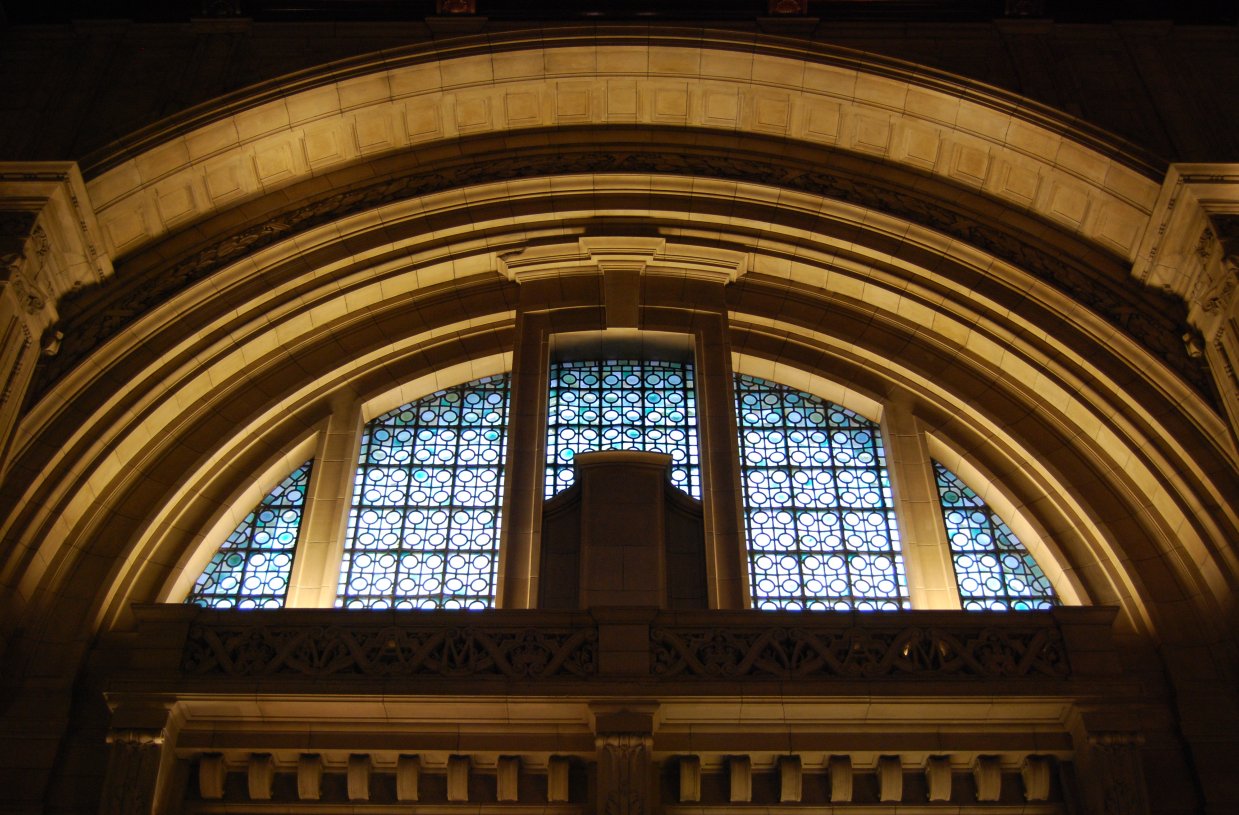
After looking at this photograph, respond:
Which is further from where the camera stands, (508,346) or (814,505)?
(508,346)

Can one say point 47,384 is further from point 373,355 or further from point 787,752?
point 787,752

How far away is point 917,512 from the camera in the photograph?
12.9m

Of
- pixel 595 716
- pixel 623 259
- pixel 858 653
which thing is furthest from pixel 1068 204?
pixel 595 716

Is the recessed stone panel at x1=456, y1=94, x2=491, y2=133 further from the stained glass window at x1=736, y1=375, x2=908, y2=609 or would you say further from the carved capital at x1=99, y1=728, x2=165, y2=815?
the carved capital at x1=99, y1=728, x2=165, y2=815

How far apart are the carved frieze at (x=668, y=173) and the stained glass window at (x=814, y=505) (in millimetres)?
2177

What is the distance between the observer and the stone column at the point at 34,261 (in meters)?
10.9

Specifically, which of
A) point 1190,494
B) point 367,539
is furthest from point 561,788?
point 1190,494

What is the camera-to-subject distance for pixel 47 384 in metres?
11.9

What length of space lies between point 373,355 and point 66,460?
3305 mm

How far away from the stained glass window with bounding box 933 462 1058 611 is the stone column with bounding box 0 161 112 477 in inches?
324

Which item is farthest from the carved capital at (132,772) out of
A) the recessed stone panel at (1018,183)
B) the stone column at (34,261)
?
the recessed stone panel at (1018,183)

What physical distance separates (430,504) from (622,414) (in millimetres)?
2207

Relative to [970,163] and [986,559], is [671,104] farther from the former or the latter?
[986,559]

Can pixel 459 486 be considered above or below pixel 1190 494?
above
